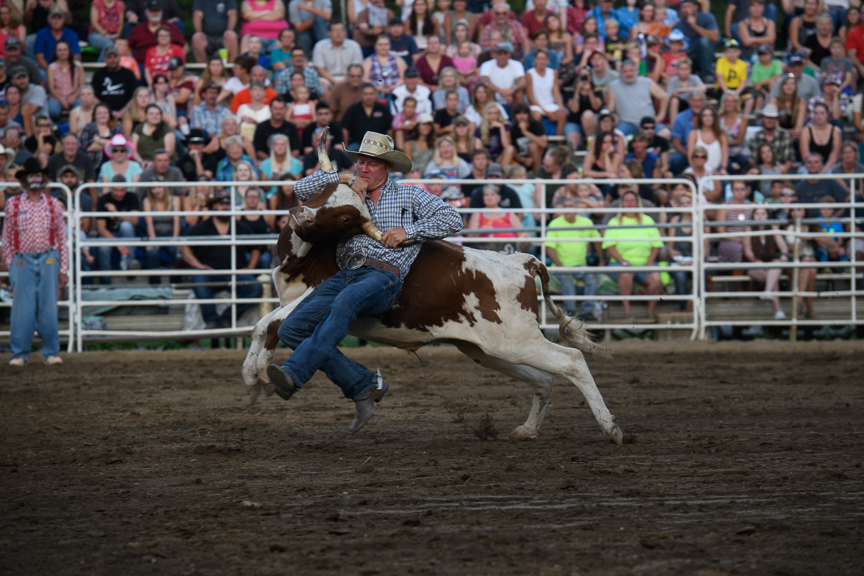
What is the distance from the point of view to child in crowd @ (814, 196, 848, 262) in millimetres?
11617

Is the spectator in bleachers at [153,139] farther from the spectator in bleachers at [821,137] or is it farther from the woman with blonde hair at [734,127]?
the spectator in bleachers at [821,137]

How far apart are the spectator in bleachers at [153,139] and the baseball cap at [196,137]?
25 centimetres

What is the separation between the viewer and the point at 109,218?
37.7ft

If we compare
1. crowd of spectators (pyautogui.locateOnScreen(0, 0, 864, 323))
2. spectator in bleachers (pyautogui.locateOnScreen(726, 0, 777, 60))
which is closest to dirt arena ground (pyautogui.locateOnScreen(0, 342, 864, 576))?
crowd of spectators (pyautogui.locateOnScreen(0, 0, 864, 323))

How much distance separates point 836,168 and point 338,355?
9.67 meters

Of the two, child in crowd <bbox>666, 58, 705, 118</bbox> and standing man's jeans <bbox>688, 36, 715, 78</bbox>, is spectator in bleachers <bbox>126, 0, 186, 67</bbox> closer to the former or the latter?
child in crowd <bbox>666, 58, 705, 118</bbox>

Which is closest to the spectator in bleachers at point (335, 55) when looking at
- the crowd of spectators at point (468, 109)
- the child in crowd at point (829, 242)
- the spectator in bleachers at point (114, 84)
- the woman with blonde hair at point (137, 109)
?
the crowd of spectators at point (468, 109)

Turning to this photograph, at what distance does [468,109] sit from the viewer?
13.5 meters

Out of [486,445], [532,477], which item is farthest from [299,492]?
[486,445]

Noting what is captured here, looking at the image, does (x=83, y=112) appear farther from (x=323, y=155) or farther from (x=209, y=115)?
(x=323, y=155)

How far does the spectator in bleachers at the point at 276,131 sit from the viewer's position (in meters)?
12.5

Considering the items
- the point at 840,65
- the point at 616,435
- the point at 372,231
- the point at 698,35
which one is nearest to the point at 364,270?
the point at 372,231

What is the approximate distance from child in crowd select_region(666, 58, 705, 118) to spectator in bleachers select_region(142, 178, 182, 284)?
24.5 feet

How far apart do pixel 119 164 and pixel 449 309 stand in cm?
808
